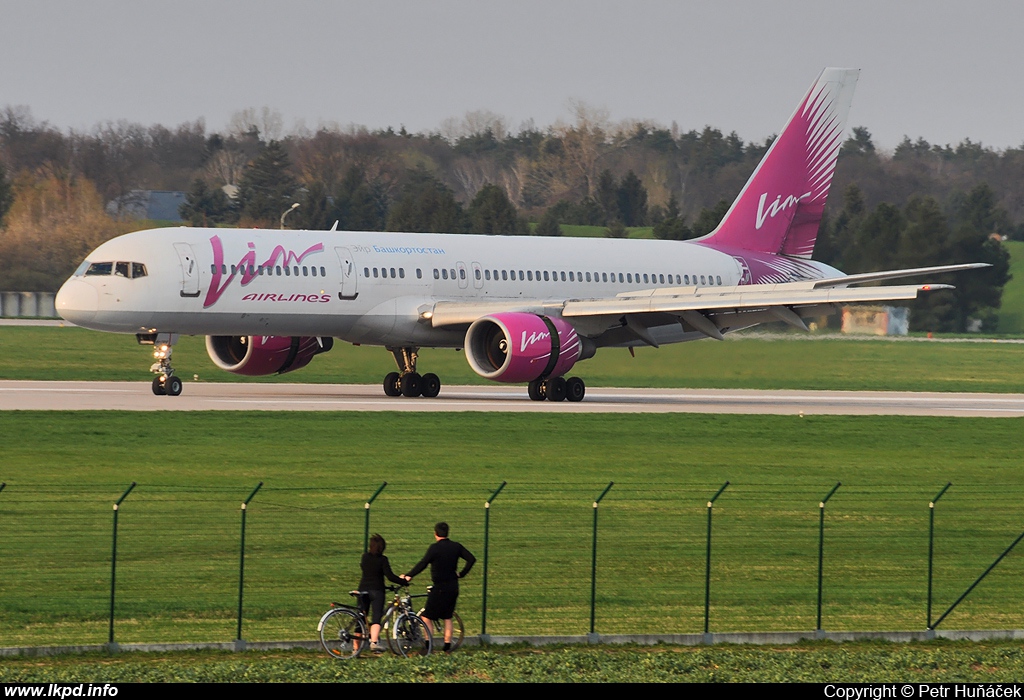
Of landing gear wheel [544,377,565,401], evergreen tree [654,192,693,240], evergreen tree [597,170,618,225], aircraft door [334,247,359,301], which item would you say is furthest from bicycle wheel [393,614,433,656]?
evergreen tree [597,170,618,225]

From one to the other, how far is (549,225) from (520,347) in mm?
51247

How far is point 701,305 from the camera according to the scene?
4125 centimetres

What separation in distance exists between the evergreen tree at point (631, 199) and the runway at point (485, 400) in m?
53.0

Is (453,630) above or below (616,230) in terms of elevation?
below

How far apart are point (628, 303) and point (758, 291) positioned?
136 inches

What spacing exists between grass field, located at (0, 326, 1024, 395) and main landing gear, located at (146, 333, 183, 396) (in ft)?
21.9

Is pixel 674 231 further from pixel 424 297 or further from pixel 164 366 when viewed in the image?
pixel 164 366

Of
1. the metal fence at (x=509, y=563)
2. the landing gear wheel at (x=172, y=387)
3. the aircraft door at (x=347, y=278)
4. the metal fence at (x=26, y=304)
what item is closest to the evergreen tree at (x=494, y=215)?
the metal fence at (x=26, y=304)

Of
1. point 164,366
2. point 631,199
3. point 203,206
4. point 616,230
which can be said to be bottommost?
point 164,366

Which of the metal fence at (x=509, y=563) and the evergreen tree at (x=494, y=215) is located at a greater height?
the evergreen tree at (x=494, y=215)

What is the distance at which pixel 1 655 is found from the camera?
49.4ft

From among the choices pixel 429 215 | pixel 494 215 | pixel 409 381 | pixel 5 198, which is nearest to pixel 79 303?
pixel 409 381

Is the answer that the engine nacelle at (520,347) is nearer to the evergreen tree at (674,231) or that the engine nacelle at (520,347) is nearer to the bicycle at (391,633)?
the bicycle at (391,633)

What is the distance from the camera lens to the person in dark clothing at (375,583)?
15297 millimetres
